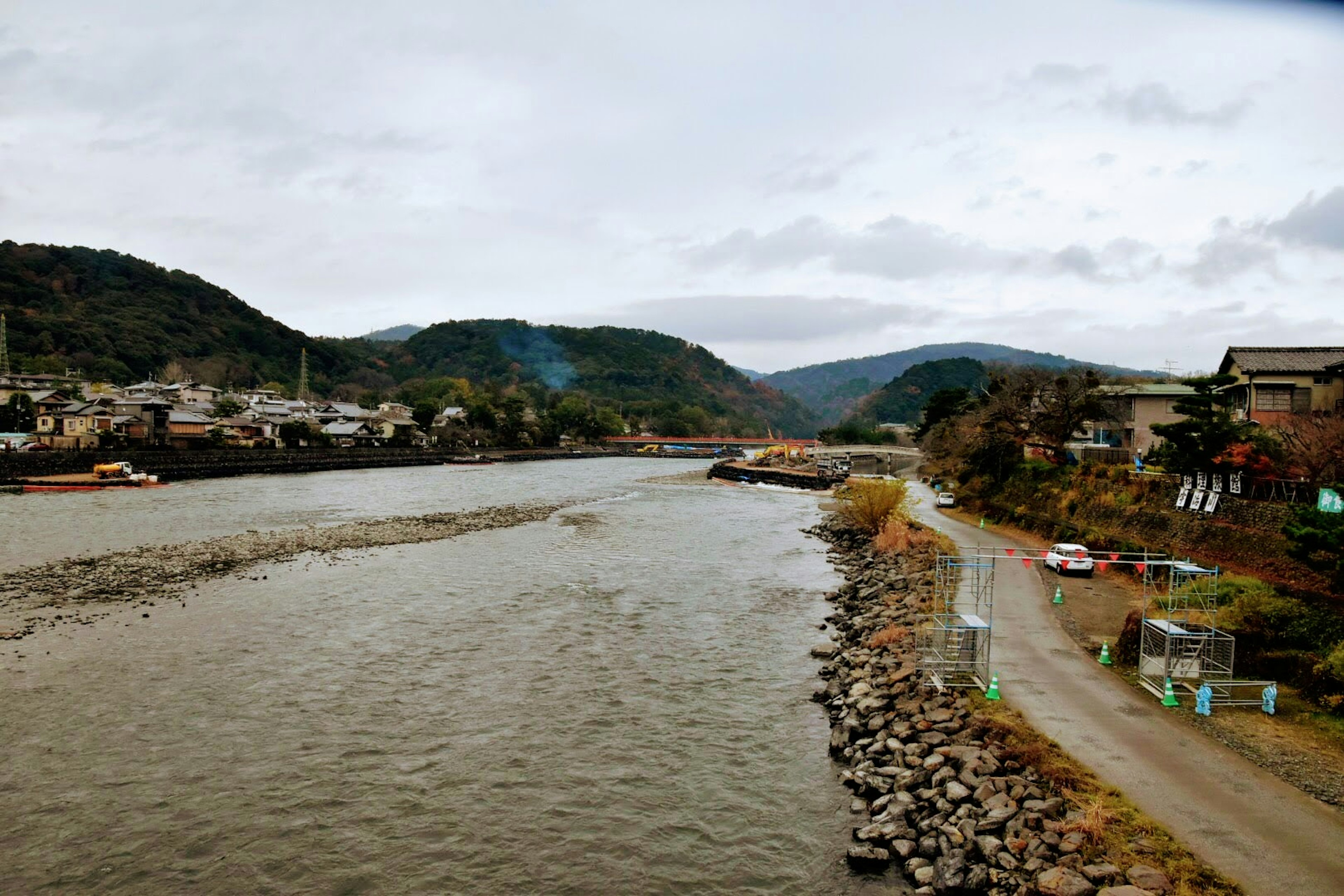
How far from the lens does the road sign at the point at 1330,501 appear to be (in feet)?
44.0

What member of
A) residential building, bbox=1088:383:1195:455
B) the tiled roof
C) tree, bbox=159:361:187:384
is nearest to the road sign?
the tiled roof

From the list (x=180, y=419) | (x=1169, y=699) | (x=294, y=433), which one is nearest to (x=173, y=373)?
(x=294, y=433)

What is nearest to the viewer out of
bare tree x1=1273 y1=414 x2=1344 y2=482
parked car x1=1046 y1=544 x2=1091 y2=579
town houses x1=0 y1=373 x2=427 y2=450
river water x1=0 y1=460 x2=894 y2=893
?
river water x1=0 y1=460 x2=894 y2=893

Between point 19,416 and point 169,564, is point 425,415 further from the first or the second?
point 169,564

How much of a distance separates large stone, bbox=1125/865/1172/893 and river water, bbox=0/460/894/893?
2362mm

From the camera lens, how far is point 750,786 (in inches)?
413

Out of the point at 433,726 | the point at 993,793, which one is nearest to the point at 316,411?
the point at 433,726

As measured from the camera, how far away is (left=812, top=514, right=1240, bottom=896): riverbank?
7.09 meters

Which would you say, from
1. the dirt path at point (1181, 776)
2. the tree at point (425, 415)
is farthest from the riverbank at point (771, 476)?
the dirt path at point (1181, 776)

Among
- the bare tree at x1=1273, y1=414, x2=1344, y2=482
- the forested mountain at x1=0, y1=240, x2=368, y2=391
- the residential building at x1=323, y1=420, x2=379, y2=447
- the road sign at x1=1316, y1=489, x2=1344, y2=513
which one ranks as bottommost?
the residential building at x1=323, y1=420, x2=379, y2=447

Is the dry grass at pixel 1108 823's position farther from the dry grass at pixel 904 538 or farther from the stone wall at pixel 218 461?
the stone wall at pixel 218 461

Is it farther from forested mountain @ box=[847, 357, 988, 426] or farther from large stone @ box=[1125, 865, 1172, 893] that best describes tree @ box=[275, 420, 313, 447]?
forested mountain @ box=[847, 357, 988, 426]

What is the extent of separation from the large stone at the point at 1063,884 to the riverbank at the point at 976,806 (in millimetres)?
13

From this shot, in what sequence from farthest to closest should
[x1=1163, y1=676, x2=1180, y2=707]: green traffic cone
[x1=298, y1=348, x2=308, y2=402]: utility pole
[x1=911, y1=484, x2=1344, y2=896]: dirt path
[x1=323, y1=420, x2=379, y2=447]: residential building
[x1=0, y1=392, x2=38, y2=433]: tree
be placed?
[x1=298, y1=348, x2=308, y2=402]: utility pole < [x1=323, y1=420, x2=379, y2=447]: residential building < [x1=0, y1=392, x2=38, y2=433]: tree < [x1=1163, y1=676, x2=1180, y2=707]: green traffic cone < [x1=911, y1=484, x2=1344, y2=896]: dirt path
